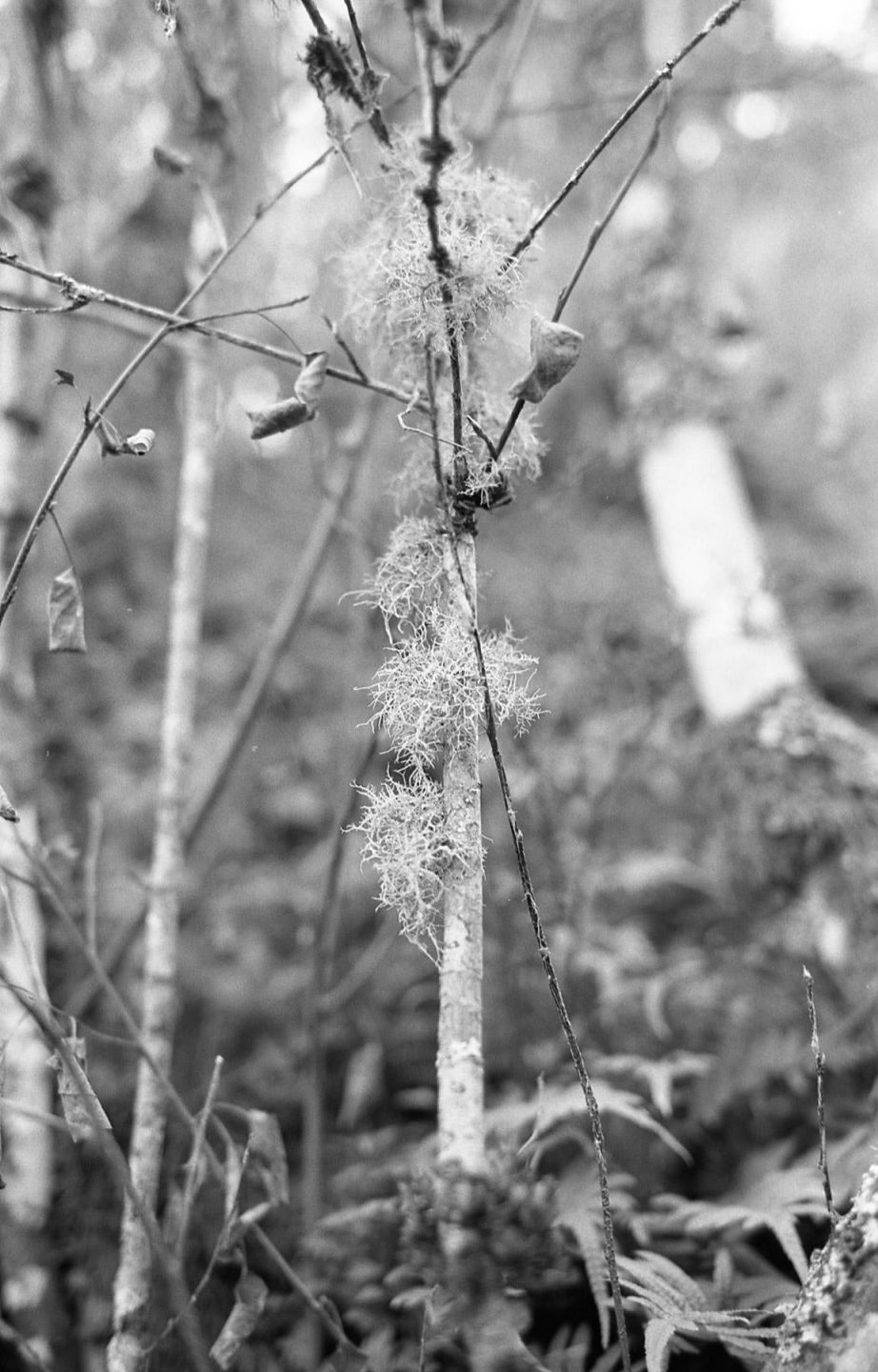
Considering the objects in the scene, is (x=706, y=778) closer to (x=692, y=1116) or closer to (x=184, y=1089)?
(x=692, y=1116)

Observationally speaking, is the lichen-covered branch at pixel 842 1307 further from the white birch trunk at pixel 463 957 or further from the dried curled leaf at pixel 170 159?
the dried curled leaf at pixel 170 159

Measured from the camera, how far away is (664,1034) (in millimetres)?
2420

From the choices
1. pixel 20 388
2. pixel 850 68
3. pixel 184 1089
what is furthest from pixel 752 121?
pixel 184 1089

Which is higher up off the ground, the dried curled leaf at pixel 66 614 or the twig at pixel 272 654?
the twig at pixel 272 654

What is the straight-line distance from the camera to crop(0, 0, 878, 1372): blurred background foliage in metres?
2.10

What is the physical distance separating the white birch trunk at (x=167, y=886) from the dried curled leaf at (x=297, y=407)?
0.93m

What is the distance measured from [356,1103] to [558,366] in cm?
217

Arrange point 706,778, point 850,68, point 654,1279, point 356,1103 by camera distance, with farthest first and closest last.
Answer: point 850,68 → point 706,778 → point 356,1103 → point 654,1279

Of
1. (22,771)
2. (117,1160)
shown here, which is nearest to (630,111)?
(117,1160)

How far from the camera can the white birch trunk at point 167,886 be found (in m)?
1.49

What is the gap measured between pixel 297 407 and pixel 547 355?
35cm

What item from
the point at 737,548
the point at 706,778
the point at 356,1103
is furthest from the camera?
the point at 737,548

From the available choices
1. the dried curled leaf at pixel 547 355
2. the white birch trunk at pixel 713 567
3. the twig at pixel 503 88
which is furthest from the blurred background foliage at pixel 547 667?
the dried curled leaf at pixel 547 355

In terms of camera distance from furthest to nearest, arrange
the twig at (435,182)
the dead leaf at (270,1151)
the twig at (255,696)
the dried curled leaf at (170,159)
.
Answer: the twig at (255,696) < the dried curled leaf at (170,159) < the dead leaf at (270,1151) < the twig at (435,182)
